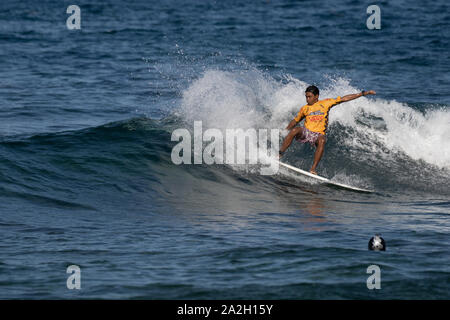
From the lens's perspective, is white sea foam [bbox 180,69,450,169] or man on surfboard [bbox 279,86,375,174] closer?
man on surfboard [bbox 279,86,375,174]

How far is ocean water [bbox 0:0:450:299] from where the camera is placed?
25.0ft

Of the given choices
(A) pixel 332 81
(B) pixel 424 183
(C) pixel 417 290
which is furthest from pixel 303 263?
(A) pixel 332 81

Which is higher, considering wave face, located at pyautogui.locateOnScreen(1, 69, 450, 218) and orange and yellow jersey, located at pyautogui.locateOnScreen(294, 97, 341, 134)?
orange and yellow jersey, located at pyautogui.locateOnScreen(294, 97, 341, 134)

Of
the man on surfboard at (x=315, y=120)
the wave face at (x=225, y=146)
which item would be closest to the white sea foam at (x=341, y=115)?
Result: the wave face at (x=225, y=146)

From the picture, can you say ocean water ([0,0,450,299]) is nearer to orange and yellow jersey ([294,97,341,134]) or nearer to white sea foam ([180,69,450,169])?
white sea foam ([180,69,450,169])

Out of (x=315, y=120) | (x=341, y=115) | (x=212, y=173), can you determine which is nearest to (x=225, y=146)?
(x=212, y=173)

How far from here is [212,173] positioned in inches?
531

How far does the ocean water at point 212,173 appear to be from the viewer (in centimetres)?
762

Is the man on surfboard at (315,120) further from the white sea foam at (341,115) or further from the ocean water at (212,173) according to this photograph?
the white sea foam at (341,115)

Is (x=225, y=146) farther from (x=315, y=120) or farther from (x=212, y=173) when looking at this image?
(x=315, y=120)

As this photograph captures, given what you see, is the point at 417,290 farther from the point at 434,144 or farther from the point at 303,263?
the point at 434,144

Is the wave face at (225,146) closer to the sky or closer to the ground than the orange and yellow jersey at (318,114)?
closer to the ground

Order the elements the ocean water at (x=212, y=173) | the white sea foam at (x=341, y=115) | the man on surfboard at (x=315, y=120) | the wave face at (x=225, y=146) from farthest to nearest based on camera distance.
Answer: the white sea foam at (x=341, y=115) < the man on surfboard at (x=315, y=120) < the wave face at (x=225, y=146) < the ocean water at (x=212, y=173)

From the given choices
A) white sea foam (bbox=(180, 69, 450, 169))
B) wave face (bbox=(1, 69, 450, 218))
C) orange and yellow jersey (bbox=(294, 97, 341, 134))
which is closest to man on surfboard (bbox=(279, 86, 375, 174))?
orange and yellow jersey (bbox=(294, 97, 341, 134))
